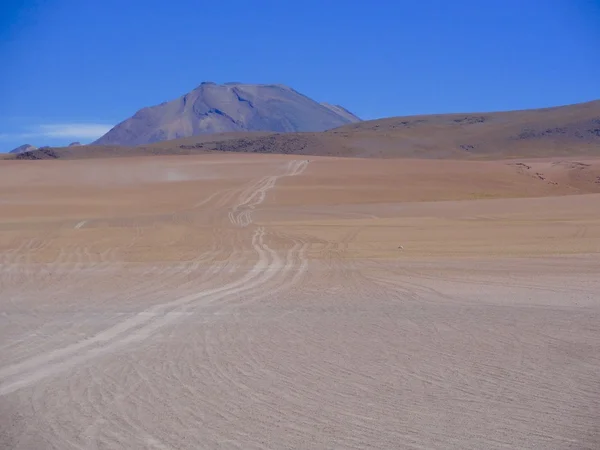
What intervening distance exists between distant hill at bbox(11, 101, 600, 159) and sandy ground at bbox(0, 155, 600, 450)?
7930cm

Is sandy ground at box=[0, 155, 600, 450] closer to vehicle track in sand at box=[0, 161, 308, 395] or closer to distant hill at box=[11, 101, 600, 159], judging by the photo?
vehicle track in sand at box=[0, 161, 308, 395]

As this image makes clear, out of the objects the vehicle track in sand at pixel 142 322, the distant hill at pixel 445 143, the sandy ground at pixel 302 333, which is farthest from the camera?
the distant hill at pixel 445 143

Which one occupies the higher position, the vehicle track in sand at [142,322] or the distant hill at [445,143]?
the distant hill at [445,143]

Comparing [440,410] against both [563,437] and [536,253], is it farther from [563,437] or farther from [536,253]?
[536,253]

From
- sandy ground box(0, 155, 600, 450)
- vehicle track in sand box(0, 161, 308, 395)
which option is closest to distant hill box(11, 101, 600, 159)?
sandy ground box(0, 155, 600, 450)

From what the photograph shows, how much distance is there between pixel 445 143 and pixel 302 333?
123781 mm

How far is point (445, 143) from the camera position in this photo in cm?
13038

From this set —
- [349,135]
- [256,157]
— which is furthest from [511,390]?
[349,135]

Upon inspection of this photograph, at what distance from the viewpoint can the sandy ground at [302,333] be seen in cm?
616

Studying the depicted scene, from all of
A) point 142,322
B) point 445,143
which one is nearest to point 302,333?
point 142,322

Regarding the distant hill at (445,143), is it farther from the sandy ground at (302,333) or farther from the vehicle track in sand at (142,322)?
the vehicle track in sand at (142,322)

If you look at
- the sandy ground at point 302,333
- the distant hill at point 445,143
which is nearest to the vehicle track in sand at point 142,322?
the sandy ground at point 302,333

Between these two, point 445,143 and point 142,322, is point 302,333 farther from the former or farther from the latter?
point 445,143

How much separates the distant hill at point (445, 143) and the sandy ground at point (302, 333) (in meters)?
79.3
